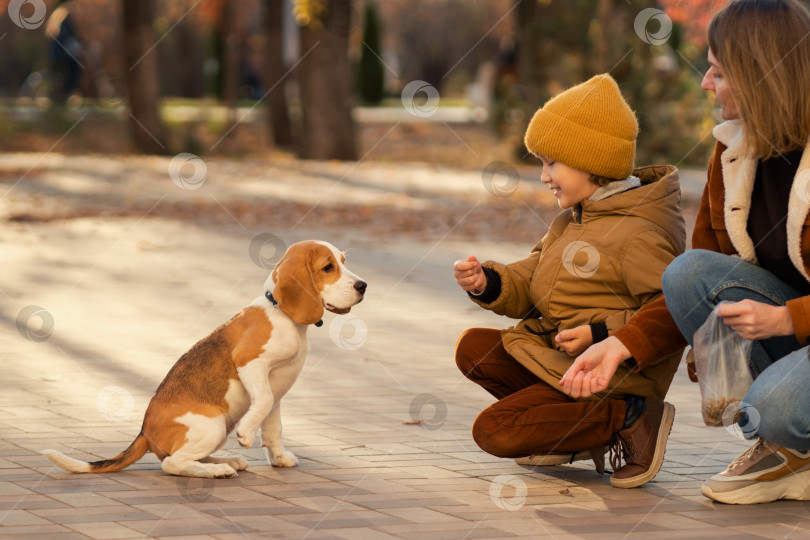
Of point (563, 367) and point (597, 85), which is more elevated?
point (597, 85)

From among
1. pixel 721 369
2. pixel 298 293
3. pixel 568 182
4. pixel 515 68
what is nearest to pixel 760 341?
pixel 721 369

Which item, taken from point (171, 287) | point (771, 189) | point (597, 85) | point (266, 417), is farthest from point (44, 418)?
point (171, 287)

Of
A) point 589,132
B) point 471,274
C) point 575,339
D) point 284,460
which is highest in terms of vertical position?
point 589,132

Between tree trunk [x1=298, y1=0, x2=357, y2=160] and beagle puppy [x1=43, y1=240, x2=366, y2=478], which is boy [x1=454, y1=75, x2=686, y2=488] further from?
tree trunk [x1=298, y1=0, x2=357, y2=160]

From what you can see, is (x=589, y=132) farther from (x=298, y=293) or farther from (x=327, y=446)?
(x=327, y=446)

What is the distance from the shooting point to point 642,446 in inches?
182

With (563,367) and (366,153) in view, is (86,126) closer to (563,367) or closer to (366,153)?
(366,153)

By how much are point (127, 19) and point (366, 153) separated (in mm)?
5089

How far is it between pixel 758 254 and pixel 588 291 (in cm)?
63

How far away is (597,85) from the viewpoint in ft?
15.9

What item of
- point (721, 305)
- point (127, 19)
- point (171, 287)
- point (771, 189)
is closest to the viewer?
point (721, 305)

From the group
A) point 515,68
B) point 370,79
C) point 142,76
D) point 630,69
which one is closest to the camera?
point 630,69

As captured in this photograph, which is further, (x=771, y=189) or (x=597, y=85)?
(x=597, y=85)

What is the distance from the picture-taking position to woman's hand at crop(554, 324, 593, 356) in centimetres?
452
